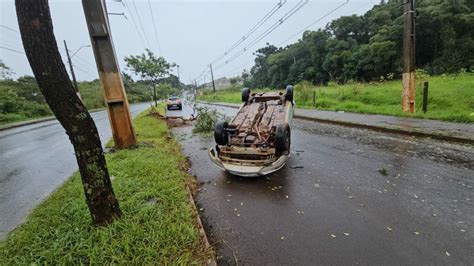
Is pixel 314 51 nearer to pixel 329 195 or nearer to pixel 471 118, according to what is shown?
pixel 471 118

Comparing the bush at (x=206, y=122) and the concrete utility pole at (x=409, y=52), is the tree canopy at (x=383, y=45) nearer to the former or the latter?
the concrete utility pole at (x=409, y=52)

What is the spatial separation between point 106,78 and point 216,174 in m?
4.59

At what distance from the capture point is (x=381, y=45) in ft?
96.3

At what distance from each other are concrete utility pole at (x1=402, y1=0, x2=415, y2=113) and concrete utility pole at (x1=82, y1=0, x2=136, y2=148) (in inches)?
429

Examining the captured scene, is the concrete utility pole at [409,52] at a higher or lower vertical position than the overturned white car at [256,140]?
higher

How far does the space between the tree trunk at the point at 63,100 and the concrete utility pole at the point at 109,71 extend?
490cm

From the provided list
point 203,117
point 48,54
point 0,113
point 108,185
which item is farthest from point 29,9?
point 0,113

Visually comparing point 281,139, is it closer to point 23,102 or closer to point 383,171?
point 383,171

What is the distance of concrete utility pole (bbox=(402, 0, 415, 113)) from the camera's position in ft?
31.8

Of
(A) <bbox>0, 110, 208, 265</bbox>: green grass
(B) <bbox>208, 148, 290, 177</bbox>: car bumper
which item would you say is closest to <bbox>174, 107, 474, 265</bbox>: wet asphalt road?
(B) <bbox>208, 148, 290, 177</bbox>: car bumper

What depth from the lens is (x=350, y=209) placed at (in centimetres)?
368

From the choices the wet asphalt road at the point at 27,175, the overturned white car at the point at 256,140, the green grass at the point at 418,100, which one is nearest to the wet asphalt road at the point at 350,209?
the overturned white car at the point at 256,140

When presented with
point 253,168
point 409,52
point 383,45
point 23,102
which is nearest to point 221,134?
point 253,168

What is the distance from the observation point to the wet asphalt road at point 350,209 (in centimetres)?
277
